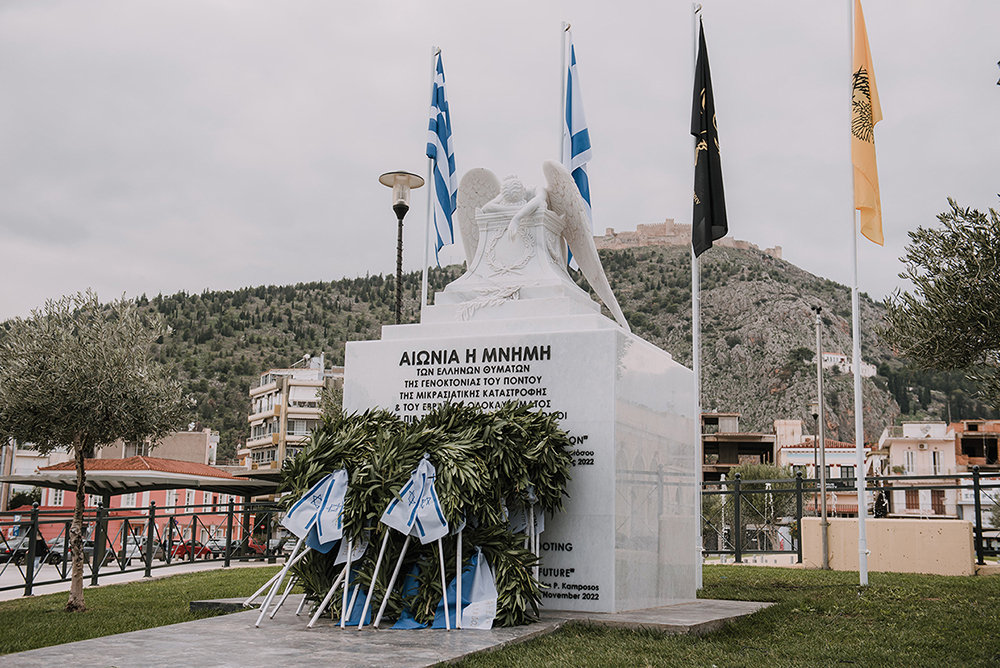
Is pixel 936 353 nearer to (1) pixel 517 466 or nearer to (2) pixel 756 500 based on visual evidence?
(1) pixel 517 466

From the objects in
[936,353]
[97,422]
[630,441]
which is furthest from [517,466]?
[97,422]

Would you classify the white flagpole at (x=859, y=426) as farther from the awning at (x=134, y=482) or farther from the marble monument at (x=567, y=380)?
the awning at (x=134, y=482)

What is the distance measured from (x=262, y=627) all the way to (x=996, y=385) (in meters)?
7.99

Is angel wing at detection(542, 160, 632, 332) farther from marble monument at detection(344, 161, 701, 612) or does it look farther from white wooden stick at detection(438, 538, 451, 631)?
white wooden stick at detection(438, 538, 451, 631)

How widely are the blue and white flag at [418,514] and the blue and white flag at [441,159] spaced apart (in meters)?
7.17

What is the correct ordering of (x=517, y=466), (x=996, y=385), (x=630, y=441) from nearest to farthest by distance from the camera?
(x=517, y=466) → (x=630, y=441) → (x=996, y=385)

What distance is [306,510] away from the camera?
7039mm

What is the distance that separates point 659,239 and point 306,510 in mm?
111296

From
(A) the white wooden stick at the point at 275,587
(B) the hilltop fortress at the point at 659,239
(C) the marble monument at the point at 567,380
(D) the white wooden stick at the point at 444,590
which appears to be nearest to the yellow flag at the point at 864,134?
(C) the marble monument at the point at 567,380

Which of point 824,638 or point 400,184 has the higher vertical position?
point 400,184

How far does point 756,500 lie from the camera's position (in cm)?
5166

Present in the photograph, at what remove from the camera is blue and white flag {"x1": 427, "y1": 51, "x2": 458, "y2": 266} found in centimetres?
1376

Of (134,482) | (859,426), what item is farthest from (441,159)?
(134,482)

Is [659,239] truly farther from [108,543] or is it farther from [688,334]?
[108,543]
